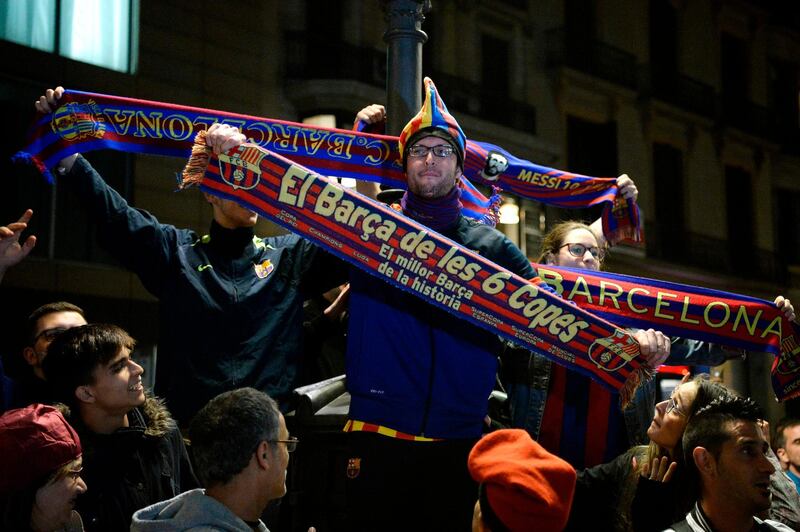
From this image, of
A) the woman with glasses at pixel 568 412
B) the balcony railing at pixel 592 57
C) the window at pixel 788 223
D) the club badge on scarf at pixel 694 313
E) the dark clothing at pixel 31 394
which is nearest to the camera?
the dark clothing at pixel 31 394

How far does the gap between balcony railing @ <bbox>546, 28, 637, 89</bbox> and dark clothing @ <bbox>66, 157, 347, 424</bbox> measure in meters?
19.6

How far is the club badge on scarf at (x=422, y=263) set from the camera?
398cm

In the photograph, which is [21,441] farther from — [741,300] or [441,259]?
[741,300]

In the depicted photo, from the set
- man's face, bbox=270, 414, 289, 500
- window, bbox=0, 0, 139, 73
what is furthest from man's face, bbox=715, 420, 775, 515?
window, bbox=0, 0, 139, 73

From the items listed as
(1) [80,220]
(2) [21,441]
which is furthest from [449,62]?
(2) [21,441]

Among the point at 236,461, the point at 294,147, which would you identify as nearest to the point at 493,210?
the point at 294,147

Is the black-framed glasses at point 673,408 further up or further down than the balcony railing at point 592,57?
further down

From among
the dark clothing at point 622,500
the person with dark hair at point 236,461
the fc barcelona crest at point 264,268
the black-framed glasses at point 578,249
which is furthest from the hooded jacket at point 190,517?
the black-framed glasses at point 578,249

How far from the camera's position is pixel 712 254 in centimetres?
2594

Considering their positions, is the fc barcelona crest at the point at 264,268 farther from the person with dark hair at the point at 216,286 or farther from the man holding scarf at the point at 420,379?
the man holding scarf at the point at 420,379

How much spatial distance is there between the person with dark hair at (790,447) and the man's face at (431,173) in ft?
13.5

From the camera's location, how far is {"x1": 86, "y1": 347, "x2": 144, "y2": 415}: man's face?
12.9ft

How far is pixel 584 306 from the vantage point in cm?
494

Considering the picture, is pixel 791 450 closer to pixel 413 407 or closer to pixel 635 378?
pixel 635 378
